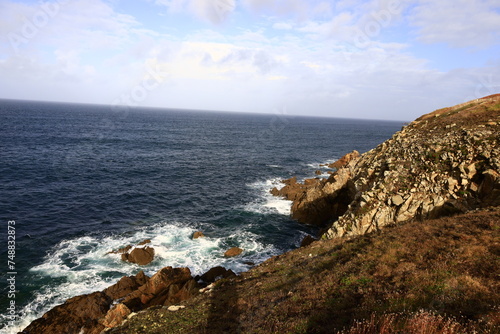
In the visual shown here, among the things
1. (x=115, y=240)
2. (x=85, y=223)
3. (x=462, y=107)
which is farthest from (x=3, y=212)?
(x=462, y=107)

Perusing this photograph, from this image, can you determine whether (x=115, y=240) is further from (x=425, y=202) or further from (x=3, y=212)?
(x=425, y=202)

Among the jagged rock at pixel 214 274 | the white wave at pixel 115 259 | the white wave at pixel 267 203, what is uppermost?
the white wave at pixel 267 203

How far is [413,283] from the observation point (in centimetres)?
1230

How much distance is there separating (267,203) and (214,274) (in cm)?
2193

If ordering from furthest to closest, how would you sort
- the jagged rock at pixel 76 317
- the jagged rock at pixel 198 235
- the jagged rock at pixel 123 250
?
the jagged rock at pixel 198 235 → the jagged rock at pixel 123 250 → the jagged rock at pixel 76 317

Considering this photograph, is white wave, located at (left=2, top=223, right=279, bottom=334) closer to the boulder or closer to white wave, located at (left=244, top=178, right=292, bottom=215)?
white wave, located at (left=244, top=178, right=292, bottom=215)

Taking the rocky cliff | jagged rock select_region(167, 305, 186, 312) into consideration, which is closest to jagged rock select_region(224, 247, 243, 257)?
the rocky cliff

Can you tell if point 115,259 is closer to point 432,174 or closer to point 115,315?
point 115,315

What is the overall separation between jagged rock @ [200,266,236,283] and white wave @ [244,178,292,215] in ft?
55.8

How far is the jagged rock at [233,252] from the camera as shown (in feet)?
97.9

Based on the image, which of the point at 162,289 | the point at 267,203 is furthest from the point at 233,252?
the point at 267,203

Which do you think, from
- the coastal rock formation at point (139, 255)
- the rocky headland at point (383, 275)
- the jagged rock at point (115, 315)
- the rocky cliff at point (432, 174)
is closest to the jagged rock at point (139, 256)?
the coastal rock formation at point (139, 255)

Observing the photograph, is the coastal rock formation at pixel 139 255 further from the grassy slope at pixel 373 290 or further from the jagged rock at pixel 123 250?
the grassy slope at pixel 373 290

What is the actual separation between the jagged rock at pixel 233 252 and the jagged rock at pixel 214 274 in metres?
4.34
